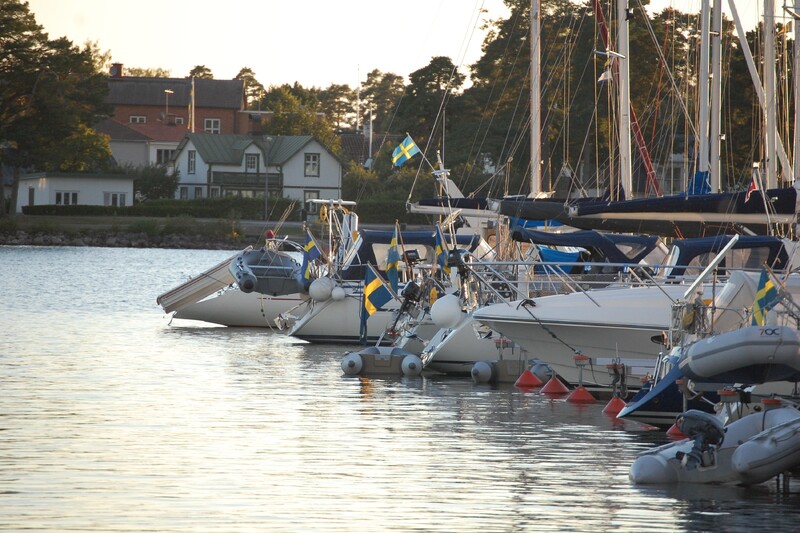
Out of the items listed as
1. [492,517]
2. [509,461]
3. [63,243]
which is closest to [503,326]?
[509,461]

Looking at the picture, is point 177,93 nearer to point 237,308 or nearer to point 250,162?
point 250,162

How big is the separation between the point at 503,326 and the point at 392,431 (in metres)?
4.63

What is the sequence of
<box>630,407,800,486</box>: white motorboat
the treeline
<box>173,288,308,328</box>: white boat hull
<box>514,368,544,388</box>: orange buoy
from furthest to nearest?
1. the treeline
2. <box>173,288,308,328</box>: white boat hull
3. <box>514,368,544,388</box>: orange buoy
4. <box>630,407,800,486</box>: white motorboat

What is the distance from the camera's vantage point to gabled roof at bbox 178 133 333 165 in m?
115

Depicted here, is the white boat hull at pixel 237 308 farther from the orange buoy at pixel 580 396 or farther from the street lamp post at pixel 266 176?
the street lamp post at pixel 266 176

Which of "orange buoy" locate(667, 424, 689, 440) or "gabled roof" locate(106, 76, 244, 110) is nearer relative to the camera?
"orange buoy" locate(667, 424, 689, 440)

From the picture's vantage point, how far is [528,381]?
2508 cm

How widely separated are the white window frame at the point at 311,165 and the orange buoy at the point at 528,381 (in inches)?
3569

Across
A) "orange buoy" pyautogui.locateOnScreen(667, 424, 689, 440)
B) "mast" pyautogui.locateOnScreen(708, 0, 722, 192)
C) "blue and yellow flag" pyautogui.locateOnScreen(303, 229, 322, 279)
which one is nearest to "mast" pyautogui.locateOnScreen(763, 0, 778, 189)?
"mast" pyautogui.locateOnScreen(708, 0, 722, 192)

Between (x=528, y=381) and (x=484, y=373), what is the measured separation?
988 mm

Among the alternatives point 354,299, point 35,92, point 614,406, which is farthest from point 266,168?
point 614,406

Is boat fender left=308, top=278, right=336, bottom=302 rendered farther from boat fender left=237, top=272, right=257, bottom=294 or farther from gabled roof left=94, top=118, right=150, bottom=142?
gabled roof left=94, top=118, right=150, bottom=142

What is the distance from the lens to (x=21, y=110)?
101688 millimetres

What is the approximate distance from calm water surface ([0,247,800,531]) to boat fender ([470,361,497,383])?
1.10ft
